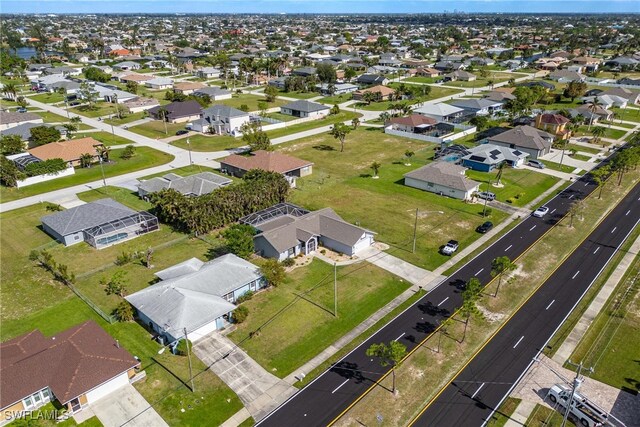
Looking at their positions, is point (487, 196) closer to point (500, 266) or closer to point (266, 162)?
point (500, 266)

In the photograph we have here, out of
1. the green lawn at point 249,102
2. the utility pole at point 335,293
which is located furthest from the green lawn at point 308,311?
the green lawn at point 249,102

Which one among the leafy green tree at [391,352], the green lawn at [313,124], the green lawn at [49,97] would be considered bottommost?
the green lawn at [313,124]

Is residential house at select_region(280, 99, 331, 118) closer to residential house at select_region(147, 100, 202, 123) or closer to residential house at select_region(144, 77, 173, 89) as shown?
residential house at select_region(147, 100, 202, 123)

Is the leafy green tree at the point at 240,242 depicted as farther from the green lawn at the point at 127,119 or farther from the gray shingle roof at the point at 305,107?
the green lawn at the point at 127,119

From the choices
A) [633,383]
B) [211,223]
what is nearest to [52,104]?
[211,223]

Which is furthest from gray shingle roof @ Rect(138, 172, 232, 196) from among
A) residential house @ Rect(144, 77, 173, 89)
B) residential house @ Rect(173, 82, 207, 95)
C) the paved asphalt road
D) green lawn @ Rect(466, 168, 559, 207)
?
residential house @ Rect(144, 77, 173, 89)

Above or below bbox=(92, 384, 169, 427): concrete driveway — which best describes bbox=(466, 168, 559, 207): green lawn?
below
